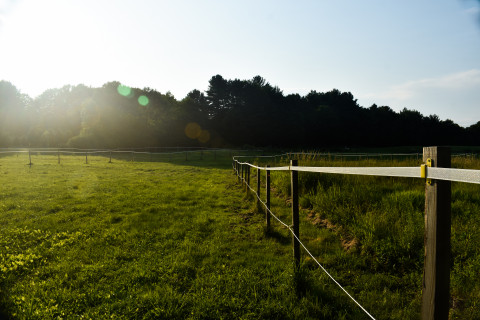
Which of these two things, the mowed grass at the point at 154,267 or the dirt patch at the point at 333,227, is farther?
the dirt patch at the point at 333,227

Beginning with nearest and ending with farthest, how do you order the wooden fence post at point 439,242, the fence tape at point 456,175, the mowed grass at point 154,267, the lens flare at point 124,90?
the fence tape at point 456,175 < the wooden fence post at point 439,242 < the mowed grass at point 154,267 < the lens flare at point 124,90

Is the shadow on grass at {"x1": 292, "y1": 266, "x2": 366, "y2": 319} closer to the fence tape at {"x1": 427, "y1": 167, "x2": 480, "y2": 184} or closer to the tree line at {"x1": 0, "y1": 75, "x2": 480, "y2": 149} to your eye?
the fence tape at {"x1": 427, "y1": 167, "x2": 480, "y2": 184}

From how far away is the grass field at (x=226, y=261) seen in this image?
333 cm

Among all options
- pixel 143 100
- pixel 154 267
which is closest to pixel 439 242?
pixel 154 267

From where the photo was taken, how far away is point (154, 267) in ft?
14.5

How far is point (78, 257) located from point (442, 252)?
5.46 meters

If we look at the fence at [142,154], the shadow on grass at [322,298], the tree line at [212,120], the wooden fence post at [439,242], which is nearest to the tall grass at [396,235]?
the shadow on grass at [322,298]

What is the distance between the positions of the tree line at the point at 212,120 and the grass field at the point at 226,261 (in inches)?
1868

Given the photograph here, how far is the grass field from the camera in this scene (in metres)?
3.33

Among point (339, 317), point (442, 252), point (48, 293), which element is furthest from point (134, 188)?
point (442, 252)

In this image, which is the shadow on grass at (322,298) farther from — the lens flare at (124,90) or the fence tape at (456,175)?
the lens flare at (124,90)

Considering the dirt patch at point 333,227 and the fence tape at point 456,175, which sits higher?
the fence tape at point 456,175

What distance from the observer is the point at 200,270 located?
4.34m

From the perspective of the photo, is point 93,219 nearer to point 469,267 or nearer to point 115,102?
point 469,267
